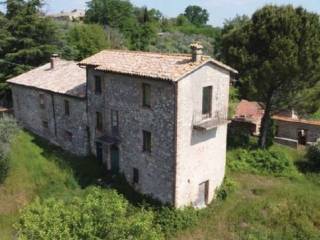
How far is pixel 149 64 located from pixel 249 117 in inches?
685

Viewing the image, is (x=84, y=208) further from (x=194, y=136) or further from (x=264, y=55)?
(x=264, y=55)

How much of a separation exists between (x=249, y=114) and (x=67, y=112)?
18269 mm

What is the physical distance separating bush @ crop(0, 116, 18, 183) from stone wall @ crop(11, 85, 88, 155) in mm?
3809

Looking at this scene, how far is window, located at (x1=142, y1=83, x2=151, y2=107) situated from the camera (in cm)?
2297

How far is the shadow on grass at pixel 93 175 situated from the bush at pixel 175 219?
0.93 m

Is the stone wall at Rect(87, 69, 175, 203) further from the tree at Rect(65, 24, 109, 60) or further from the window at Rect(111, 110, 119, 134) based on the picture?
the tree at Rect(65, 24, 109, 60)

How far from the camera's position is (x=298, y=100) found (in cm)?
3050

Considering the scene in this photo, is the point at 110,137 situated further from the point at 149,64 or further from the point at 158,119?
the point at 149,64

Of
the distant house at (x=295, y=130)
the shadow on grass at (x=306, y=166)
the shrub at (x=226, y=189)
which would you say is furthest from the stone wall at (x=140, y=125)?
the distant house at (x=295, y=130)

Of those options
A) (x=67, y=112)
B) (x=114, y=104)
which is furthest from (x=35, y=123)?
(x=114, y=104)

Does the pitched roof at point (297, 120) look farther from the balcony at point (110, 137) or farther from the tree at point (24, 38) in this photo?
the tree at point (24, 38)

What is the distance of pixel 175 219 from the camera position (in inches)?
888

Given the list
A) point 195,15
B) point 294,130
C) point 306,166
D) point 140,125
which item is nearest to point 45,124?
Answer: point 140,125

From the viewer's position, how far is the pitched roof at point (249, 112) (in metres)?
38.0
